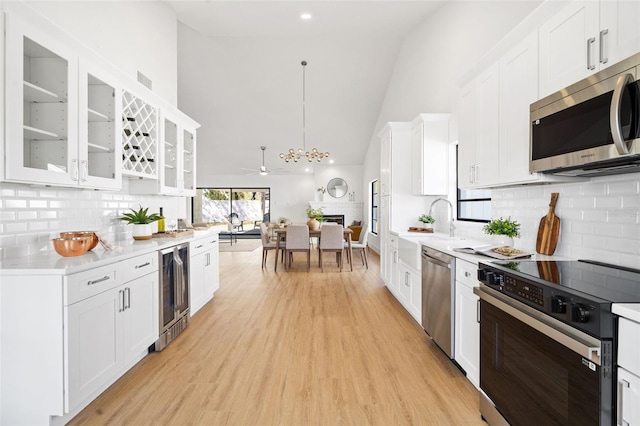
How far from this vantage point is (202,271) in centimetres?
383

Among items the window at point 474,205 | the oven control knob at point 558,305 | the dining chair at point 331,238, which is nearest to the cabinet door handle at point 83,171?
the oven control knob at point 558,305

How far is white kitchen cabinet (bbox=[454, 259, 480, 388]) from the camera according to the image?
6.85ft

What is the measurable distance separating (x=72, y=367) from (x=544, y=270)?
2.57 m

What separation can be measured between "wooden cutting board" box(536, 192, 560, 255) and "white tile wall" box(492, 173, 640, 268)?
1.4 inches

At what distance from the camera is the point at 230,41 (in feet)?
20.1

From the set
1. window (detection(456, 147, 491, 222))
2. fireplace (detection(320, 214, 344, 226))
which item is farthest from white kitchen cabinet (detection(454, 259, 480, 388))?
fireplace (detection(320, 214, 344, 226))

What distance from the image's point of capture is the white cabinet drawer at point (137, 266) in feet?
7.46

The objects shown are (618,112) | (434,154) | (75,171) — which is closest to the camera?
(618,112)

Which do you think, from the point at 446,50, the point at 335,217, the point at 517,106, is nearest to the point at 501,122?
the point at 517,106

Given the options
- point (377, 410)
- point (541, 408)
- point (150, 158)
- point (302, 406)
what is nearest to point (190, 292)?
point (150, 158)

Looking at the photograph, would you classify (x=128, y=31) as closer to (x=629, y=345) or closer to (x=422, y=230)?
(x=422, y=230)

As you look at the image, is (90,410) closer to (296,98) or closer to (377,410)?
(377,410)

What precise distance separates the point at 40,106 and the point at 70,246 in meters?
0.96

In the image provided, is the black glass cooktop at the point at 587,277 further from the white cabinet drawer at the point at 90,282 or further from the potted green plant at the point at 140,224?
the potted green plant at the point at 140,224
